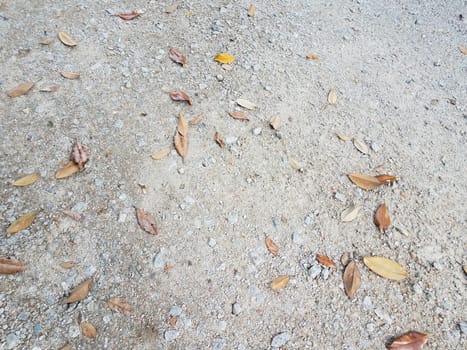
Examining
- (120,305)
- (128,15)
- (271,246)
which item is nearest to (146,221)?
(120,305)

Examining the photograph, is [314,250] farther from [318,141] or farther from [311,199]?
[318,141]

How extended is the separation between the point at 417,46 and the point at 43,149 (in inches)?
103

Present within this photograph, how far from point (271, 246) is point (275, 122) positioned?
76cm

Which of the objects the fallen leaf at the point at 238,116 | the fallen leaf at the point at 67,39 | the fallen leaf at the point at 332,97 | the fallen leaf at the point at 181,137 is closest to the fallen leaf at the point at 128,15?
the fallen leaf at the point at 67,39

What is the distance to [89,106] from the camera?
2262 millimetres

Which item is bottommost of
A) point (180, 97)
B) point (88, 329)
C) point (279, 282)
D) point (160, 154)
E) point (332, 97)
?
point (88, 329)

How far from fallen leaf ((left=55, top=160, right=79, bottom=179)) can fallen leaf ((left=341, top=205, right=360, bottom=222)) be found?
1.35 meters

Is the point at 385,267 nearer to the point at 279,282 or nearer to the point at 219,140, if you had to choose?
the point at 279,282

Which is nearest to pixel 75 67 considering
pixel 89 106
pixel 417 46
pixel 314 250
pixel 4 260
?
pixel 89 106

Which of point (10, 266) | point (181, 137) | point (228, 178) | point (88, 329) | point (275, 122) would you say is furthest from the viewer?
point (275, 122)

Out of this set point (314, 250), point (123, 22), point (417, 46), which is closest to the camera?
point (314, 250)

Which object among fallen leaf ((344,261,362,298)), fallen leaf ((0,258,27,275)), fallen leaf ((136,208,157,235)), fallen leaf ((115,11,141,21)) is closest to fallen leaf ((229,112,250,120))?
fallen leaf ((136,208,157,235))

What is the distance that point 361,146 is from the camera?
227 centimetres

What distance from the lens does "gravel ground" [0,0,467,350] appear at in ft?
5.51
